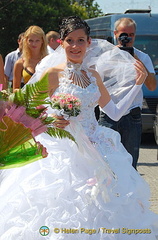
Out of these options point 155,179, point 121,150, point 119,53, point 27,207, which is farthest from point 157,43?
point 27,207

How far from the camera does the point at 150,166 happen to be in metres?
9.51

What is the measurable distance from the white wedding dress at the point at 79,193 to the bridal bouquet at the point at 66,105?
243 mm

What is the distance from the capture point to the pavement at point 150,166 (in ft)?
23.3

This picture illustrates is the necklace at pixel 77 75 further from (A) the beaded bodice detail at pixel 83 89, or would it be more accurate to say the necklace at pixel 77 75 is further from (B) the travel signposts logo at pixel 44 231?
(B) the travel signposts logo at pixel 44 231

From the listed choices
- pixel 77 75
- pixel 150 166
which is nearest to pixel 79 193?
pixel 77 75

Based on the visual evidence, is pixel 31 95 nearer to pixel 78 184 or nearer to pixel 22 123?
pixel 22 123

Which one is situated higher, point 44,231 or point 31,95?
point 31,95

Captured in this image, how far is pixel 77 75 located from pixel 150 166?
4.87 metres

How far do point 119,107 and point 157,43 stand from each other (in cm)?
805

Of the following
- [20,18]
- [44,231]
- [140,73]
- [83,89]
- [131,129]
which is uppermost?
[83,89]

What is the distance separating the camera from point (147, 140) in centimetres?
1309

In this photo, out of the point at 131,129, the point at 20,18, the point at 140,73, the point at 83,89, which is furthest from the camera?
the point at 20,18

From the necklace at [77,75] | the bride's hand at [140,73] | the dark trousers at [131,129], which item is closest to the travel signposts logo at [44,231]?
the necklace at [77,75]

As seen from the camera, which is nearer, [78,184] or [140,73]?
[78,184]
